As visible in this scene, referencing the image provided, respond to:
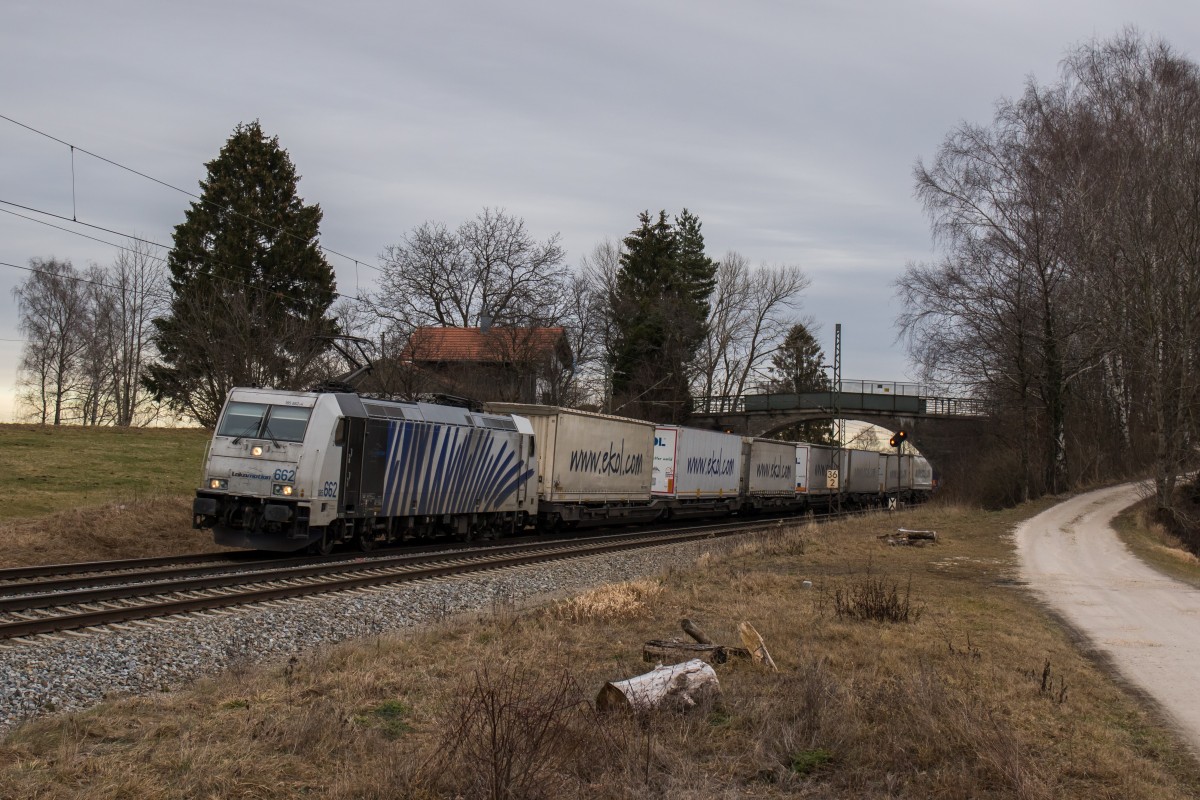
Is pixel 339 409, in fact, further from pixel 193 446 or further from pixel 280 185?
pixel 280 185

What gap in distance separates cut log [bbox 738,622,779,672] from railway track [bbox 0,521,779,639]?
258 inches

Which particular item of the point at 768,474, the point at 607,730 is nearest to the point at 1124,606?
the point at 607,730

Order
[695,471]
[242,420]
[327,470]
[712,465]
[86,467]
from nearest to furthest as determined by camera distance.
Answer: [327,470] → [242,420] → [86,467] → [695,471] → [712,465]

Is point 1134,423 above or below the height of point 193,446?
above

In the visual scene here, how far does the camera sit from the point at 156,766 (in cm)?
552

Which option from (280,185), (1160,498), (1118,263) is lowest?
(1160,498)

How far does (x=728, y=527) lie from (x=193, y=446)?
775 inches

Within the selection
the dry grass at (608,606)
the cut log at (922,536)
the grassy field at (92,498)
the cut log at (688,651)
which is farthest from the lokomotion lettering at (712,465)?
the cut log at (688,651)

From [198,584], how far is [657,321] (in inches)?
1834

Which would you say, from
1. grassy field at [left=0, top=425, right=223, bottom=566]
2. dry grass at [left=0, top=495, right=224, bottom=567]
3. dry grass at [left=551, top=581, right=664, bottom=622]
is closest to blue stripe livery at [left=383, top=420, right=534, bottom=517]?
dry grass at [left=0, top=495, right=224, bottom=567]

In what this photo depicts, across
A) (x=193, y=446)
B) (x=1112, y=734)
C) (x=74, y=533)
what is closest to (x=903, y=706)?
(x=1112, y=734)

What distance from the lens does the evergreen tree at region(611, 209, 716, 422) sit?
58594 mm

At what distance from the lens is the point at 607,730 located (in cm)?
602

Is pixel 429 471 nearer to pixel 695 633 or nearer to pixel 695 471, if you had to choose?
pixel 695 633
